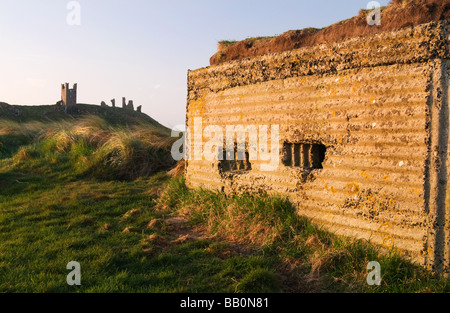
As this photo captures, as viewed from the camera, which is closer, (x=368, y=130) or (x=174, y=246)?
(x=368, y=130)

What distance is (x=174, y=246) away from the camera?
452 centimetres

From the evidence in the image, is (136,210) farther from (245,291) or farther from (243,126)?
(245,291)

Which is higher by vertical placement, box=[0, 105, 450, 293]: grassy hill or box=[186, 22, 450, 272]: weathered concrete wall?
box=[186, 22, 450, 272]: weathered concrete wall

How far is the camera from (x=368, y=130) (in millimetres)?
3959

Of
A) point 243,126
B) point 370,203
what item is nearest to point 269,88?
point 243,126

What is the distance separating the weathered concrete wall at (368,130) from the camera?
351 cm

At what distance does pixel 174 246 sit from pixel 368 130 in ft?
8.87

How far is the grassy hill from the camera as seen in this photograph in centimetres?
350

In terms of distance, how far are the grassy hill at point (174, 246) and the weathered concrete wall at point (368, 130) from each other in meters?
0.27

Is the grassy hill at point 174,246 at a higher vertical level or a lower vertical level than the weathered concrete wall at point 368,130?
lower

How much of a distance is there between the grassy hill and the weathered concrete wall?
27 centimetres

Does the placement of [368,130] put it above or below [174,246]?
above

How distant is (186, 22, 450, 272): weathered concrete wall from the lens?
351cm

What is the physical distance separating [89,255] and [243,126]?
274 cm
